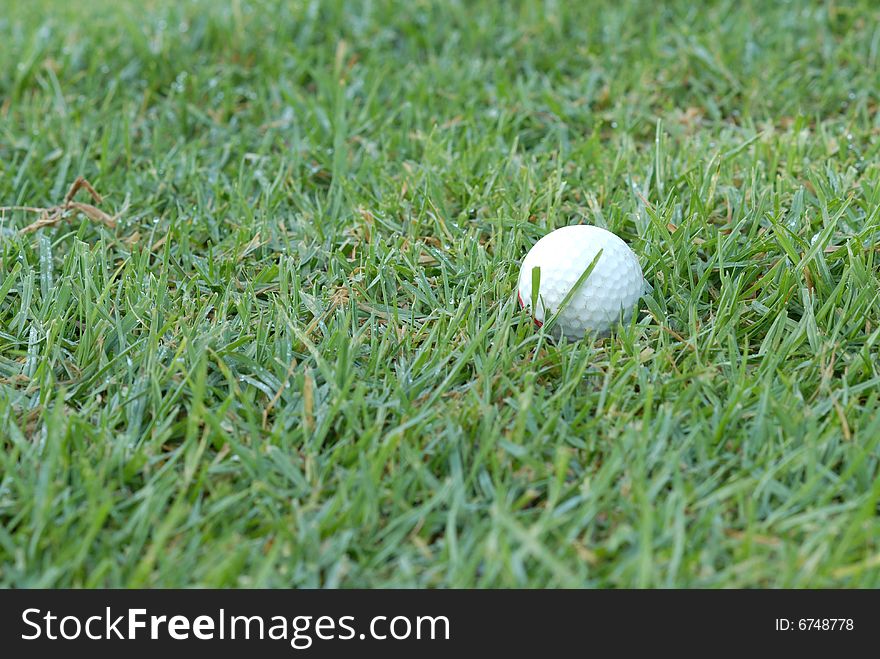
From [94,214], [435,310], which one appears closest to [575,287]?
[435,310]

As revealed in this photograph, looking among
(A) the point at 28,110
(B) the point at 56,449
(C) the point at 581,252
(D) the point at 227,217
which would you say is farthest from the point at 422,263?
(A) the point at 28,110

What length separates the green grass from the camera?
164cm

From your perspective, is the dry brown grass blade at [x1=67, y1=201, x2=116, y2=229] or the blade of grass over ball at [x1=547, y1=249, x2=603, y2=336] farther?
the dry brown grass blade at [x1=67, y1=201, x2=116, y2=229]

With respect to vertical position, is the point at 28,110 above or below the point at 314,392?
above

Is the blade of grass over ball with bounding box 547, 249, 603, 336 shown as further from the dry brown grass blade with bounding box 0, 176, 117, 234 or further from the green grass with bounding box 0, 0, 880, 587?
the dry brown grass blade with bounding box 0, 176, 117, 234

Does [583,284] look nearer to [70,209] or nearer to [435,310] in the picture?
[435,310]

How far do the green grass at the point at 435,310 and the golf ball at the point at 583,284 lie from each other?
0.22 ft

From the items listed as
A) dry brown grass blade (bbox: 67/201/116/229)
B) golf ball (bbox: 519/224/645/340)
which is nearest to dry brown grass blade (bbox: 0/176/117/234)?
dry brown grass blade (bbox: 67/201/116/229)

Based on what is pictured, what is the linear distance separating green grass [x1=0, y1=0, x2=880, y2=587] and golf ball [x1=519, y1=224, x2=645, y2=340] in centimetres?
7

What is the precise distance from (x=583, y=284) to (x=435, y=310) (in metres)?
0.36
